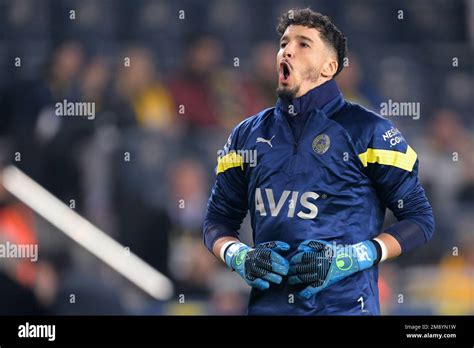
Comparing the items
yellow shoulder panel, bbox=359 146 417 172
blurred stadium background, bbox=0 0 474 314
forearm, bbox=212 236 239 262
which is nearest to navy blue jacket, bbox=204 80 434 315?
yellow shoulder panel, bbox=359 146 417 172

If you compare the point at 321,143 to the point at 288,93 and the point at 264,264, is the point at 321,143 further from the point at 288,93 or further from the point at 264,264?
the point at 264,264

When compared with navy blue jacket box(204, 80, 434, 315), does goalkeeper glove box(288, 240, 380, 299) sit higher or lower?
lower

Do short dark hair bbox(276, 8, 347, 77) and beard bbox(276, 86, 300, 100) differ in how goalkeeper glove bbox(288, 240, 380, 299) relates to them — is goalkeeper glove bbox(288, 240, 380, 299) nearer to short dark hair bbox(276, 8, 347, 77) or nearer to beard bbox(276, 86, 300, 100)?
beard bbox(276, 86, 300, 100)

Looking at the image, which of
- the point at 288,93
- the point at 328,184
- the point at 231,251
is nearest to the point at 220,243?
the point at 231,251

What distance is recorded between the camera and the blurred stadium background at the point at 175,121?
6699mm

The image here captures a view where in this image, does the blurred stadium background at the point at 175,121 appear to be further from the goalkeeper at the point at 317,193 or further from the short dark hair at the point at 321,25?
the short dark hair at the point at 321,25

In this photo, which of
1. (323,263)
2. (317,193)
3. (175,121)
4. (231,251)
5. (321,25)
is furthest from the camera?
(175,121)

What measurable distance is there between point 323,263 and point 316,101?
69 centimetres

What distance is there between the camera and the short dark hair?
4.10m

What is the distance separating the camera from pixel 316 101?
4023 millimetres

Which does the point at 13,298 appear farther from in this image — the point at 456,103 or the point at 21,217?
the point at 456,103

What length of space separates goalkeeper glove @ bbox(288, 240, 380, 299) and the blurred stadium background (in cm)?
258

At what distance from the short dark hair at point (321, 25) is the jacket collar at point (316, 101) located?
7.1 inches

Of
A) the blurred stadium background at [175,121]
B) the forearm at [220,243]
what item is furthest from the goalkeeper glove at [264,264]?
the blurred stadium background at [175,121]
